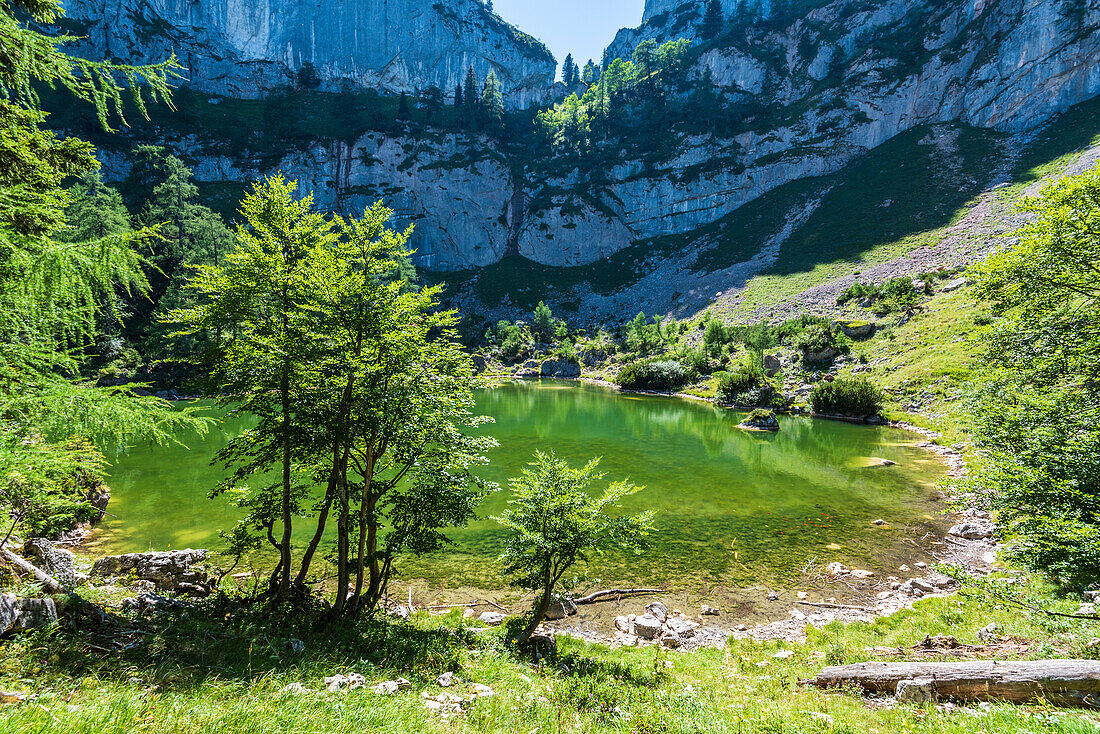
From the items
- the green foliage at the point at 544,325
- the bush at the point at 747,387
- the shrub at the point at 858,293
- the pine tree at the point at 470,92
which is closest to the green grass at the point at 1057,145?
the shrub at the point at 858,293

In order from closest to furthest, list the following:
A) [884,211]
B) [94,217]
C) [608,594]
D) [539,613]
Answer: [539,613], [608,594], [94,217], [884,211]

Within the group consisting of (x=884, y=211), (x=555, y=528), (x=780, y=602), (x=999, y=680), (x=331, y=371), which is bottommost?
(x=780, y=602)

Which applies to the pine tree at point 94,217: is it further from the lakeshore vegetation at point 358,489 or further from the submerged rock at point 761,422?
the submerged rock at point 761,422

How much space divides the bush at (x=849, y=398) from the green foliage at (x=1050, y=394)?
28.4 m

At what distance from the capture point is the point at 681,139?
131 m

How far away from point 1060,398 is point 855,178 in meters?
113

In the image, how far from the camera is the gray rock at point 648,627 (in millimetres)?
10734

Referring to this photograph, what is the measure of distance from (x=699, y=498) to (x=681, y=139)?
137893 mm

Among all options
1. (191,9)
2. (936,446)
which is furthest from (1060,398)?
(191,9)

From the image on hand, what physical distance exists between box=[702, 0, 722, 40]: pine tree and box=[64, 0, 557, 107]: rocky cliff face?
6009 centimetres

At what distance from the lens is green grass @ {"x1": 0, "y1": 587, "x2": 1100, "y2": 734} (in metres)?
4.29

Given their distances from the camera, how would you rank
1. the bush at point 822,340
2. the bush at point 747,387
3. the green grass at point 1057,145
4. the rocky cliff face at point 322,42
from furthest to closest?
the rocky cliff face at point 322,42
the green grass at point 1057,145
the bush at point 822,340
the bush at point 747,387

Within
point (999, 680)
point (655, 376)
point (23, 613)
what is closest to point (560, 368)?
point (655, 376)

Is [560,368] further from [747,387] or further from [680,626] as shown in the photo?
[680,626]
